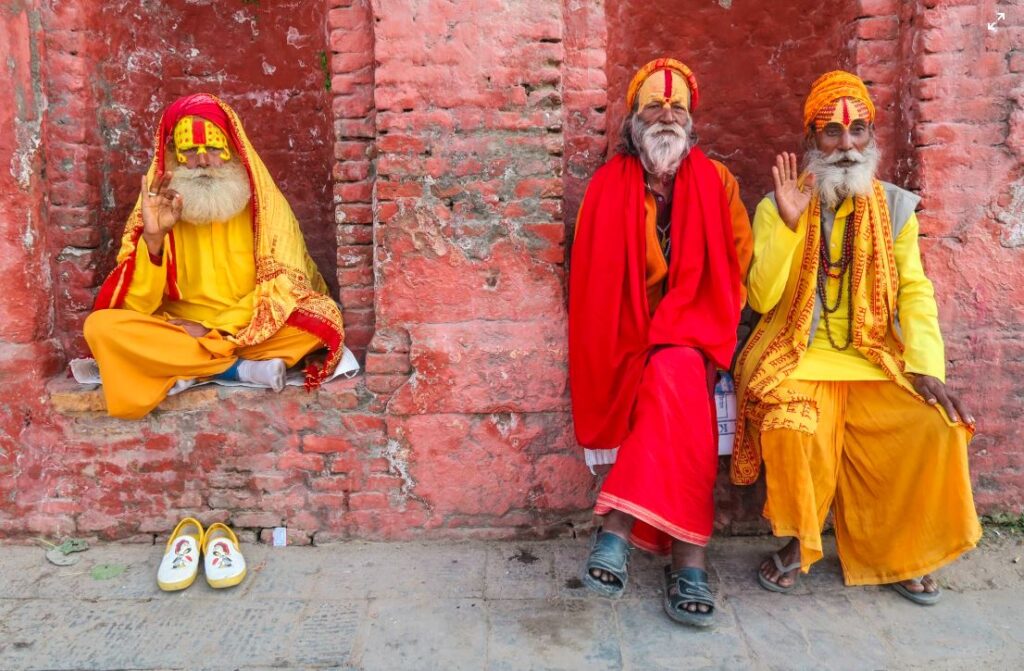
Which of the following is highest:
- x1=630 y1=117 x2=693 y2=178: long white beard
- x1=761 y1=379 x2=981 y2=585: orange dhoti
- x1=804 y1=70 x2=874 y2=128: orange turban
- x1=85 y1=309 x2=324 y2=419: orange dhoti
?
x1=804 y1=70 x2=874 y2=128: orange turban

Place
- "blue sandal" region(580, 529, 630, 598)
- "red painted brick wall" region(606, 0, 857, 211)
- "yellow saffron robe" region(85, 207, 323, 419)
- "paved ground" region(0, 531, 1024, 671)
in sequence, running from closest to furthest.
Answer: "paved ground" region(0, 531, 1024, 671)
"blue sandal" region(580, 529, 630, 598)
"yellow saffron robe" region(85, 207, 323, 419)
"red painted brick wall" region(606, 0, 857, 211)

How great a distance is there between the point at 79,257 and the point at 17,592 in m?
1.47

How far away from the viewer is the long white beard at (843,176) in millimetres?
3023

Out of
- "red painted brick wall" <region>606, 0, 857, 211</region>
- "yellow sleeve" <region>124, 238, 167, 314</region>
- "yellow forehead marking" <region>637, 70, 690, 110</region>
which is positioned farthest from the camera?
"red painted brick wall" <region>606, 0, 857, 211</region>

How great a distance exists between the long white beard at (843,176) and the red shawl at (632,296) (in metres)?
0.39

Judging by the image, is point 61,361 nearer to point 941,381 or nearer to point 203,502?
point 203,502

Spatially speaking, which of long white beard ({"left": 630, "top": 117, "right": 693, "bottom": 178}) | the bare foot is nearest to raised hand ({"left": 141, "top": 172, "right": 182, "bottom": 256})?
long white beard ({"left": 630, "top": 117, "right": 693, "bottom": 178})

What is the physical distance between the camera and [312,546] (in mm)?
3215

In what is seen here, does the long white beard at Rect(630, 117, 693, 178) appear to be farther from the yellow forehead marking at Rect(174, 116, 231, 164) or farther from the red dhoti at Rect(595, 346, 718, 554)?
the yellow forehead marking at Rect(174, 116, 231, 164)

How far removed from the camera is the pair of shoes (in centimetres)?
284

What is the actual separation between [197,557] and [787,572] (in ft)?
7.58

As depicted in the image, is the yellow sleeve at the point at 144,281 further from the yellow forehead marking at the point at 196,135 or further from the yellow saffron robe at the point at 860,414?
the yellow saffron robe at the point at 860,414

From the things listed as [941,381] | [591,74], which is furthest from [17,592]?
Answer: [941,381]

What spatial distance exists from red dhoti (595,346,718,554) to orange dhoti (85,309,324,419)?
1.74 m
